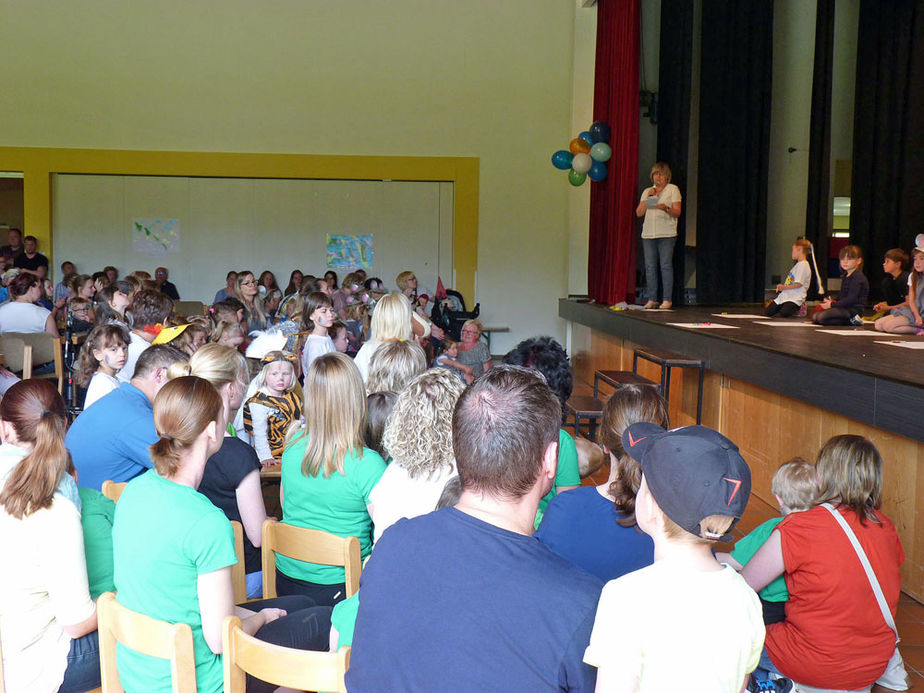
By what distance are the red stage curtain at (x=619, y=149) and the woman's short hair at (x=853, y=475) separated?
275 inches

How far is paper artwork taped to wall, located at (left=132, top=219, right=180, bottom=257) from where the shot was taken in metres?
12.1

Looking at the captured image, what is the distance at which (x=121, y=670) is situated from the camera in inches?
78.4

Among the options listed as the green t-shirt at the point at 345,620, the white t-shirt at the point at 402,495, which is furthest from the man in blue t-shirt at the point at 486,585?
the white t-shirt at the point at 402,495

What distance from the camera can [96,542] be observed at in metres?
2.27

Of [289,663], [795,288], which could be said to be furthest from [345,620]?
[795,288]

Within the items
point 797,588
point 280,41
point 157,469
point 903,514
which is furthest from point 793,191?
point 157,469

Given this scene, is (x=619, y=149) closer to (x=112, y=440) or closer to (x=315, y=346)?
(x=315, y=346)

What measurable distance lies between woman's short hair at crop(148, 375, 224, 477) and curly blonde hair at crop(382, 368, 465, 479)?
2.01 ft

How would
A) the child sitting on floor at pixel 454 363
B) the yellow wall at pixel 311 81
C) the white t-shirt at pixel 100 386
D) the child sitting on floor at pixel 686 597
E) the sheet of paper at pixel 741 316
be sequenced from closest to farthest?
the child sitting on floor at pixel 686 597 < the white t-shirt at pixel 100 386 < the child sitting on floor at pixel 454 363 < the sheet of paper at pixel 741 316 < the yellow wall at pixel 311 81

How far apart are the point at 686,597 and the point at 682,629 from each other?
50 millimetres

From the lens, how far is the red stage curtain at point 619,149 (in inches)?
365

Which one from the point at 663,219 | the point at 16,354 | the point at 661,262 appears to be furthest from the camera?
the point at 661,262

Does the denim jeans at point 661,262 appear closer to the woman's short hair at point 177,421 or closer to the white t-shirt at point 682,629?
the woman's short hair at point 177,421

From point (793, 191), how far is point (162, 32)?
29.5ft
